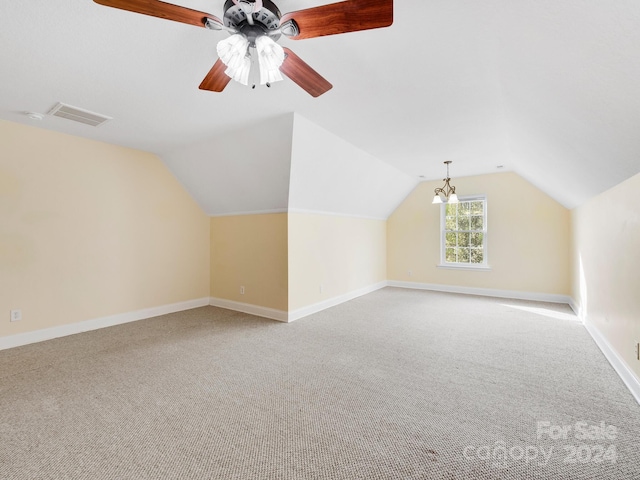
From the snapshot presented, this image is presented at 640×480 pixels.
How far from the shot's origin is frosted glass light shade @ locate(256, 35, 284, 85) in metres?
1.45

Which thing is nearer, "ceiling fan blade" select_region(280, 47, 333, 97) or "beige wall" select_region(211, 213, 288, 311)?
"ceiling fan blade" select_region(280, 47, 333, 97)

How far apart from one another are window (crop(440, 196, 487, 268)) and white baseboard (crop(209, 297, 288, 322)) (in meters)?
3.88

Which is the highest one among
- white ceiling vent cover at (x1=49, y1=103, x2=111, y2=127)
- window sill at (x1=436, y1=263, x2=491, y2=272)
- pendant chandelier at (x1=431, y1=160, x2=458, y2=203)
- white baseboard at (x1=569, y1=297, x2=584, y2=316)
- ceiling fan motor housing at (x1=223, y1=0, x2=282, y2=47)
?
white ceiling vent cover at (x1=49, y1=103, x2=111, y2=127)

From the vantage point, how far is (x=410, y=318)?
13.7 feet

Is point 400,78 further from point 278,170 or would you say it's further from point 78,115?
point 78,115

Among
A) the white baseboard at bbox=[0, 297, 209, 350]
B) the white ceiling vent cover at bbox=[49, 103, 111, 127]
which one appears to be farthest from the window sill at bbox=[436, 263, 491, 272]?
the white ceiling vent cover at bbox=[49, 103, 111, 127]

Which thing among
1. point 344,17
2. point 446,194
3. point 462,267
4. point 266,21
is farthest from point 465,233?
point 266,21

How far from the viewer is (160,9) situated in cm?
131

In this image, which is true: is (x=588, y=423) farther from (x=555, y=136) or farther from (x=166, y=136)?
(x=166, y=136)

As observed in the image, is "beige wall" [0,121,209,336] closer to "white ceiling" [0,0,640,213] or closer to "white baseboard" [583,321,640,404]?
"white ceiling" [0,0,640,213]

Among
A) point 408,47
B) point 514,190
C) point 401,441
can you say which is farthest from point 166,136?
point 514,190

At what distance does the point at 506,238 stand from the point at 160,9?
6.14 m

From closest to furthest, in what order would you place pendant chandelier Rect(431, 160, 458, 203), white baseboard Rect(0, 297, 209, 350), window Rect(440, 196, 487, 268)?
white baseboard Rect(0, 297, 209, 350) < pendant chandelier Rect(431, 160, 458, 203) < window Rect(440, 196, 487, 268)

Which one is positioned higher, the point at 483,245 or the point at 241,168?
the point at 241,168
